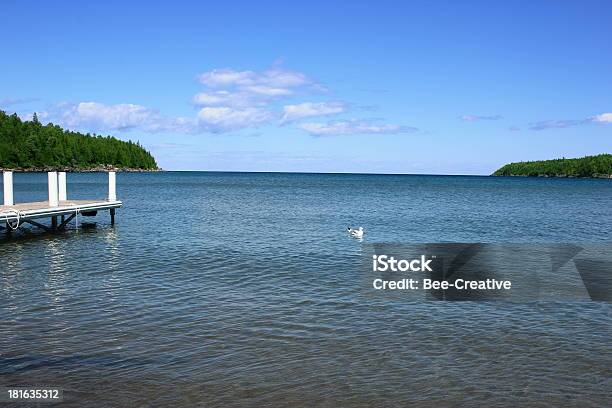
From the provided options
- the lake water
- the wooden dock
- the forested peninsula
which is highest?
the forested peninsula

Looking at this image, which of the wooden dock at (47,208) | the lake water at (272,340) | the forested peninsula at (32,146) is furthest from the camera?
the forested peninsula at (32,146)

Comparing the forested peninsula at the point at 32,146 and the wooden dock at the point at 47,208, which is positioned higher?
the forested peninsula at the point at 32,146

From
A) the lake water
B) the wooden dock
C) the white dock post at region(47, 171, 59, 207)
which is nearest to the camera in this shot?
the lake water

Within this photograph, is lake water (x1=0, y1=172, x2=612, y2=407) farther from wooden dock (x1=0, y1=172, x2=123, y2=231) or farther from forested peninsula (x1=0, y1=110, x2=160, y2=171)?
forested peninsula (x1=0, y1=110, x2=160, y2=171)

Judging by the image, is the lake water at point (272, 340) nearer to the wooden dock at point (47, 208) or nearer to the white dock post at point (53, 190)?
the wooden dock at point (47, 208)

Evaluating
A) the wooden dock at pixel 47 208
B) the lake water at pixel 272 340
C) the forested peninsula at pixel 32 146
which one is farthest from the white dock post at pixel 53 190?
the forested peninsula at pixel 32 146

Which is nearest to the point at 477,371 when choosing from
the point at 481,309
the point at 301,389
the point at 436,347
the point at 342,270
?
the point at 436,347

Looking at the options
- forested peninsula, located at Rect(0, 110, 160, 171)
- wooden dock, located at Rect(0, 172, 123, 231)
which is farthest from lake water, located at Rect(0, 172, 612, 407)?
forested peninsula, located at Rect(0, 110, 160, 171)

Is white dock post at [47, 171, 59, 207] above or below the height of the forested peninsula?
below

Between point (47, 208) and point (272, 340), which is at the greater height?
point (47, 208)

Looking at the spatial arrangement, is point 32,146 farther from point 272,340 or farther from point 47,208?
point 272,340

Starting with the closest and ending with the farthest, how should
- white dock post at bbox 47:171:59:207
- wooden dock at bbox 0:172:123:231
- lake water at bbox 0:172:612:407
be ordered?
lake water at bbox 0:172:612:407, wooden dock at bbox 0:172:123:231, white dock post at bbox 47:171:59:207

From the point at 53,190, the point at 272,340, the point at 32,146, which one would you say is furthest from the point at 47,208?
the point at 32,146

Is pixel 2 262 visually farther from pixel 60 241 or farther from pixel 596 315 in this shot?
pixel 596 315
